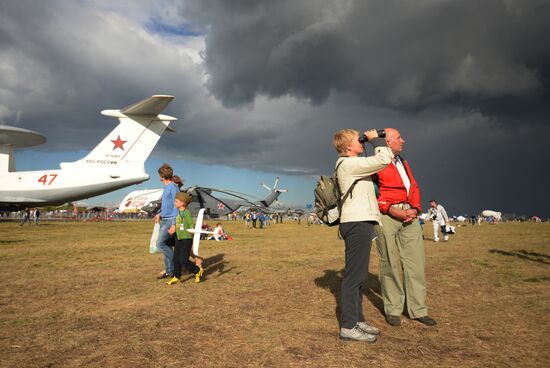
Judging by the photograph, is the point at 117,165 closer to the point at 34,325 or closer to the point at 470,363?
the point at 34,325

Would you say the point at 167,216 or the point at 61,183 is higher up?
the point at 61,183

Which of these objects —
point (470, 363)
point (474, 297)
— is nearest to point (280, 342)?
point (470, 363)

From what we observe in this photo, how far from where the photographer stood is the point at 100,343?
2.94 m

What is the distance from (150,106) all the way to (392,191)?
14196mm

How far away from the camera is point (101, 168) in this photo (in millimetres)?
16312

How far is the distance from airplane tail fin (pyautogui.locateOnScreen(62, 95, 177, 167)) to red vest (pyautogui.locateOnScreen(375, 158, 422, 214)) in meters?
14.2

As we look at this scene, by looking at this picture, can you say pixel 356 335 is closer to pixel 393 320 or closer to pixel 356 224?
pixel 393 320

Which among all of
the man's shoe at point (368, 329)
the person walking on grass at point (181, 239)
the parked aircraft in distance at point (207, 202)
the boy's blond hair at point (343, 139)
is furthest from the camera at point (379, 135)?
the parked aircraft in distance at point (207, 202)

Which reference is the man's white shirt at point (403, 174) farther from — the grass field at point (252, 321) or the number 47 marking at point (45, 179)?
the number 47 marking at point (45, 179)

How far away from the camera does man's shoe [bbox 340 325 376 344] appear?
2926mm

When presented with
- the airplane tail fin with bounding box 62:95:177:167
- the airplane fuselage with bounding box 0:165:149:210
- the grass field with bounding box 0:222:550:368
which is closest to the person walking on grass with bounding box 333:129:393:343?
the grass field with bounding box 0:222:550:368

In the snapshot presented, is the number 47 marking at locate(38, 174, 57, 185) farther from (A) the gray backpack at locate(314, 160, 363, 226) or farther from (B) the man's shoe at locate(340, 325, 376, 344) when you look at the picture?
(B) the man's shoe at locate(340, 325, 376, 344)

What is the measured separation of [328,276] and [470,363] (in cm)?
389

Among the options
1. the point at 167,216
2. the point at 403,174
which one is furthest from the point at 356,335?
the point at 167,216
